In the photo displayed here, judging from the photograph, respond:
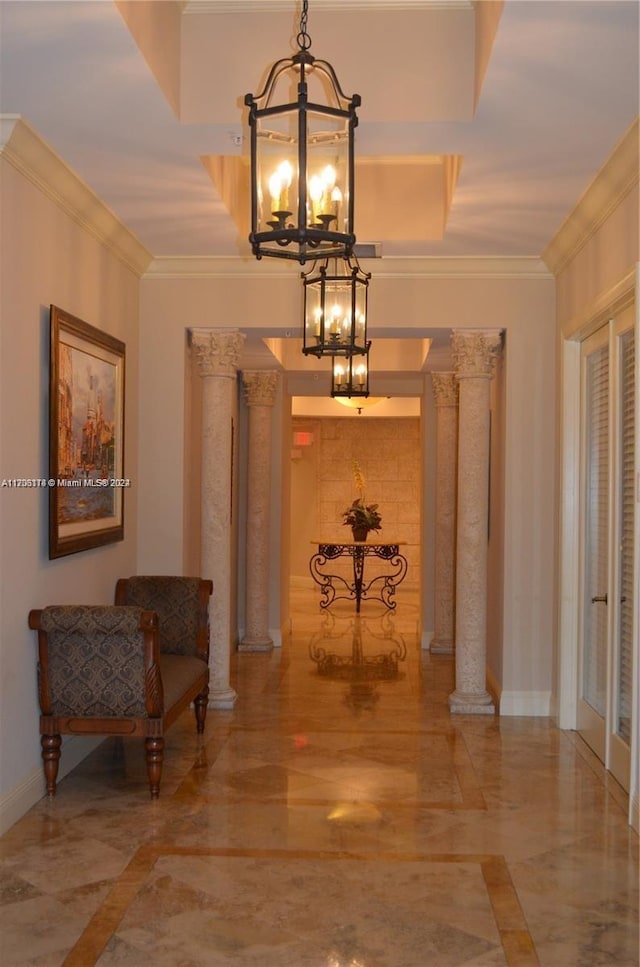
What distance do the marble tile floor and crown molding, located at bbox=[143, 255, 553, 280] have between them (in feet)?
10.7

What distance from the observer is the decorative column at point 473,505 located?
707cm

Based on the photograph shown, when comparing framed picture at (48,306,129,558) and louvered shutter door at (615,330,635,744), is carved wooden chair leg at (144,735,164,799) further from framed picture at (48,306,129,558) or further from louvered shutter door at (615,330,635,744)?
louvered shutter door at (615,330,635,744)

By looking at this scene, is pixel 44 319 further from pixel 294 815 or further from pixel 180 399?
pixel 294 815

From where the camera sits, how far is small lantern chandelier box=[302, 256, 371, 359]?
19.0 ft

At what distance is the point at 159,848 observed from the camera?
4.28 m

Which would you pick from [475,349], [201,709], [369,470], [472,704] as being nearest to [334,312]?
[475,349]

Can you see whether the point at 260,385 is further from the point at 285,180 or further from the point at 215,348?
the point at 285,180

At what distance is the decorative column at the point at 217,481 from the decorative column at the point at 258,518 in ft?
8.31

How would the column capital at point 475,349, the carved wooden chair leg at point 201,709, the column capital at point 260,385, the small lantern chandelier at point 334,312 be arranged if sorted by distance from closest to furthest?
the small lantern chandelier at point 334,312
the carved wooden chair leg at point 201,709
the column capital at point 475,349
the column capital at point 260,385

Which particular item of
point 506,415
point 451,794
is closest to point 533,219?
point 506,415

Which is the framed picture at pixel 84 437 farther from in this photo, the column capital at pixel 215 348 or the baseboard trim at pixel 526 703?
the baseboard trim at pixel 526 703

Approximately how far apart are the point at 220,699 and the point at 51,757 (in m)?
2.20

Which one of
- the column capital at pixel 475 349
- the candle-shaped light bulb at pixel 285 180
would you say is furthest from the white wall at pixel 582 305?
the candle-shaped light bulb at pixel 285 180

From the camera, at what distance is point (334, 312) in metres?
5.85
